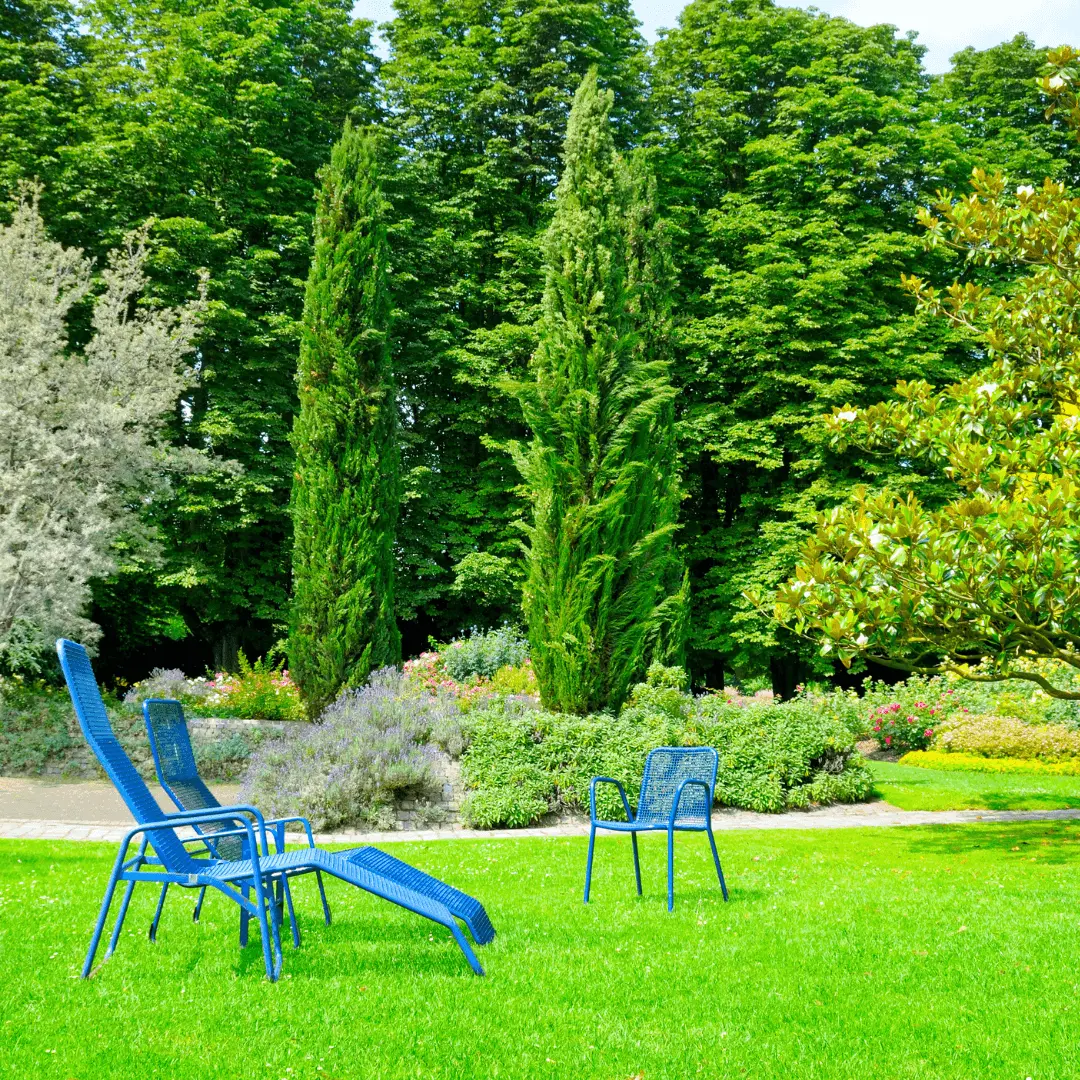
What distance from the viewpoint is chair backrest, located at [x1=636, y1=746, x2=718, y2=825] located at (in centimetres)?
600

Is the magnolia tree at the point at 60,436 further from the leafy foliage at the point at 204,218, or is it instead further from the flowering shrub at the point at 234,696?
the leafy foliage at the point at 204,218

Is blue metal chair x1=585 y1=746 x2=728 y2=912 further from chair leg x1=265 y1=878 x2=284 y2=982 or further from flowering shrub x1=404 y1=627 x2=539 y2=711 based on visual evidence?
flowering shrub x1=404 y1=627 x2=539 y2=711

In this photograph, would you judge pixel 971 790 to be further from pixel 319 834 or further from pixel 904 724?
pixel 319 834

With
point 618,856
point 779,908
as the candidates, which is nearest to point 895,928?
point 779,908

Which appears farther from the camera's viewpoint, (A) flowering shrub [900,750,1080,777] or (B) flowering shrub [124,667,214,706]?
(A) flowering shrub [900,750,1080,777]

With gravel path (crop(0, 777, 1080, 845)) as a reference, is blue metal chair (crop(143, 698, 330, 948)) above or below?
above

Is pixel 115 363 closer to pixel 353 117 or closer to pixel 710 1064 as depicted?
pixel 353 117

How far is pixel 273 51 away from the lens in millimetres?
19953

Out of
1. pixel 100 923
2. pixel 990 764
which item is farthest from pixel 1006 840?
pixel 100 923

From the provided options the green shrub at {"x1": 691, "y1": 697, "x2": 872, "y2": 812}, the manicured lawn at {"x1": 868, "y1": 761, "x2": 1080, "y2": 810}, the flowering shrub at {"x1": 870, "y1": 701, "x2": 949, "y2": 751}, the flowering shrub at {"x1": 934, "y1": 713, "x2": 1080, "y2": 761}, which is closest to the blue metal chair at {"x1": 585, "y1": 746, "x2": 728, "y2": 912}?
the green shrub at {"x1": 691, "y1": 697, "x2": 872, "y2": 812}

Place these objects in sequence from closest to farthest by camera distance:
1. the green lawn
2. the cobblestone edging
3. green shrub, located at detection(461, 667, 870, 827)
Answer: the green lawn
the cobblestone edging
green shrub, located at detection(461, 667, 870, 827)

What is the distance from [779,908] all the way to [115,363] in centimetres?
1274

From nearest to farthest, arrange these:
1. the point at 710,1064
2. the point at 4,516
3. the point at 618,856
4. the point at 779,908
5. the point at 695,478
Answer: the point at 710,1064
the point at 779,908
the point at 618,856
the point at 4,516
the point at 695,478

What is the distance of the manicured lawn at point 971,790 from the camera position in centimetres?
1080
